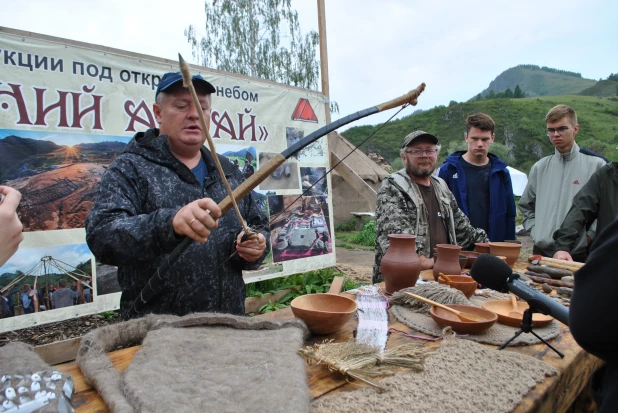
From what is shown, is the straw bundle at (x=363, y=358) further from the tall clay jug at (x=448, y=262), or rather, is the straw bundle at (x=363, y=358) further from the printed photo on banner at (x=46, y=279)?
the printed photo on banner at (x=46, y=279)

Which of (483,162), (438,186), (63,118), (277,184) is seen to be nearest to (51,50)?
(63,118)

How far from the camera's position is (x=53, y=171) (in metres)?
2.97

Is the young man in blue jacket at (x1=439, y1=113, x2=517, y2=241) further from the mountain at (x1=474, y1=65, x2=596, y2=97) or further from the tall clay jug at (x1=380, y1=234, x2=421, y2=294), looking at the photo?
the mountain at (x1=474, y1=65, x2=596, y2=97)

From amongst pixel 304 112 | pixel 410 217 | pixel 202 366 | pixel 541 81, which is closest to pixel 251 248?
pixel 202 366

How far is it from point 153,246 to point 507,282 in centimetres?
128

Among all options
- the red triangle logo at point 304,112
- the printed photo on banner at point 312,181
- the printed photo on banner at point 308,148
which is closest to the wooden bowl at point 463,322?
the printed photo on banner at point 312,181

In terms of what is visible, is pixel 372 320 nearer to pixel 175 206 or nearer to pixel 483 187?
pixel 175 206

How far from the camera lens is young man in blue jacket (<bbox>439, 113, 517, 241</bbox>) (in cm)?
386

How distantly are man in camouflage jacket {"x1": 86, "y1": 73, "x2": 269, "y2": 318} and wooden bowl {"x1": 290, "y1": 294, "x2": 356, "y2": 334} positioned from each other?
407mm

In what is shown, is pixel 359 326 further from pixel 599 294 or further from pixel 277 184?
pixel 277 184

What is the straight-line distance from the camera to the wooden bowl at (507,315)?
1.62 metres

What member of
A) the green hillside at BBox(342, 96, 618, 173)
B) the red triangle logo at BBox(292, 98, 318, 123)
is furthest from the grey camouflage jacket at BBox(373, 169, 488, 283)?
the green hillside at BBox(342, 96, 618, 173)

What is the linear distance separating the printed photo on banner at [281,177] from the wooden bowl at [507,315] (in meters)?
2.88

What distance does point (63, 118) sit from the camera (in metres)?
2.98
